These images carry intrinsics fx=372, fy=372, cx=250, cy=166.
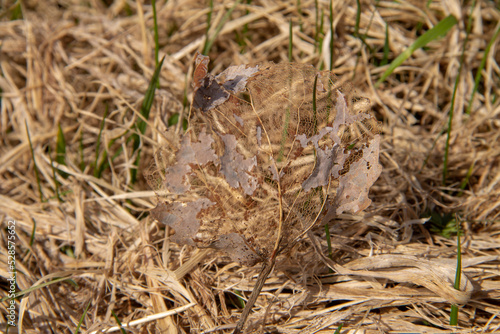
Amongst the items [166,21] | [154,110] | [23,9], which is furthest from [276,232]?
[23,9]

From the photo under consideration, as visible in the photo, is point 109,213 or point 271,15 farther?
point 271,15

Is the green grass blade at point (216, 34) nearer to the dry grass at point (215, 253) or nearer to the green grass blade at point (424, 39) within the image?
the dry grass at point (215, 253)

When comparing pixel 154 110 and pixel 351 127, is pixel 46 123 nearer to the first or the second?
pixel 154 110

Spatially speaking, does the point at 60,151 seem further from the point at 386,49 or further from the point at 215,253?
the point at 386,49

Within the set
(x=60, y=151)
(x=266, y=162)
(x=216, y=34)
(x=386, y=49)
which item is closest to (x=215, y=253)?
(x=266, y=162)

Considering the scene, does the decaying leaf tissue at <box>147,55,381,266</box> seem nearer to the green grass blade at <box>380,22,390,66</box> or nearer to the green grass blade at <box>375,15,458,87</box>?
the green grass blade at <box>375,15,458,87</box>

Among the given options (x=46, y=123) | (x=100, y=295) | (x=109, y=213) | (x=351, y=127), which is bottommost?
(x=100, y=295)

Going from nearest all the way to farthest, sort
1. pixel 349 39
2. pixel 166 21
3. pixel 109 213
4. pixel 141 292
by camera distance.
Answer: pixel 141 292 < pixel 109 213 < pixel 349 39 < pixel 166 21

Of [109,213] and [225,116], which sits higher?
[225,116]

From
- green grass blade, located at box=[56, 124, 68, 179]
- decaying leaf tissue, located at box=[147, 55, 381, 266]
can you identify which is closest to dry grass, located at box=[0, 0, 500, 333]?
green grass blade, located at box=[56, 124, 68, 179]
